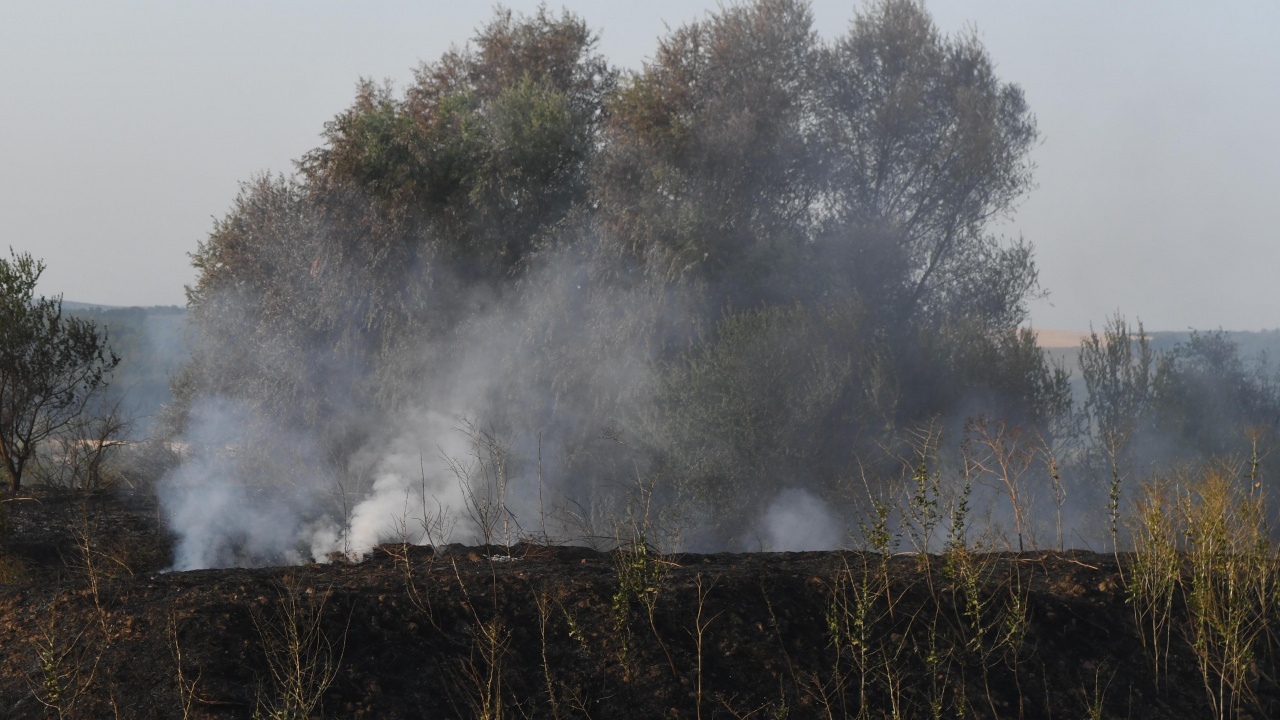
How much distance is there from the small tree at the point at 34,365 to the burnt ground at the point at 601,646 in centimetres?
659

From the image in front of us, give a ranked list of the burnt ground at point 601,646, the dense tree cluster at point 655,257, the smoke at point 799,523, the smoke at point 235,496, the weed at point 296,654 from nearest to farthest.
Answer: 1. the weed at point 296,654
2. the burnt ground at point 601,646
3. the smoke at point 235,496
4. the smoke at point 799,523
5. the dense tree cluster at point 655,257

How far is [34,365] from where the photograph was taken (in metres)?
11.6

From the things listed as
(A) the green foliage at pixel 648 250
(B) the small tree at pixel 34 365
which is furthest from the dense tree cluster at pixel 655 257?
(B) the small tree at pixel 34 365

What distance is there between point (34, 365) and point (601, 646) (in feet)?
30.1

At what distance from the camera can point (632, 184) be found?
17.2m

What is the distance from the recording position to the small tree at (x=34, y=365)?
1134 cm

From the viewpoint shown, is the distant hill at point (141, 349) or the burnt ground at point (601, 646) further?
the distant hill at point (141, 349)

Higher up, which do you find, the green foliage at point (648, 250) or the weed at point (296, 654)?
the green foliage at point (648, 250)

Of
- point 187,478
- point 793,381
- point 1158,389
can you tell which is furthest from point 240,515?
point 1158,389

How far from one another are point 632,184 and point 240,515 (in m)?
7.71

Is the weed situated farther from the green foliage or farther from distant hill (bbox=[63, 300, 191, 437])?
distant hill (bbox=[63, 300, 191, 437])

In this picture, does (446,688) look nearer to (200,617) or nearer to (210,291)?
(200,617)

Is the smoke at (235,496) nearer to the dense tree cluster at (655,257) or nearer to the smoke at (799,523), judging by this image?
the dense tree cluster at (655,257)

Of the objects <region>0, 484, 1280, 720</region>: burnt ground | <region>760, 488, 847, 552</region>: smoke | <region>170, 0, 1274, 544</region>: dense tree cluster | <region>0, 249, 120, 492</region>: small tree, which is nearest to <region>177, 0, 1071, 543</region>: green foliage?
<region>170, 0, 1274, 544</region>: dense tree cluster
